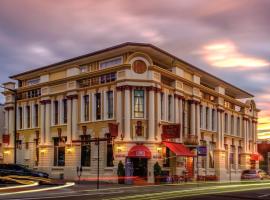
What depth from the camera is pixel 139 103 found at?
50719 mm

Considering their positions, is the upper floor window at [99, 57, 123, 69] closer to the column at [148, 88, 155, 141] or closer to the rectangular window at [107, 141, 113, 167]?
the column at [148, 88, 155, 141]

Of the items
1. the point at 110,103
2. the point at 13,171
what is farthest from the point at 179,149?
the point at 13,171

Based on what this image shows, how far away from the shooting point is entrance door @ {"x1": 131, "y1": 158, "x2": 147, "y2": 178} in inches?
1970

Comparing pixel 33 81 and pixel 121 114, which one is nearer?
pixel 121 114

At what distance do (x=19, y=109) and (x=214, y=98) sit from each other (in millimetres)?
25003

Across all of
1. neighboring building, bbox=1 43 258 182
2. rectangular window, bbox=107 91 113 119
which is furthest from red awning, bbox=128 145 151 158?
rectangular window, bbox=107 91 113 119

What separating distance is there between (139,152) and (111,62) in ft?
35.3

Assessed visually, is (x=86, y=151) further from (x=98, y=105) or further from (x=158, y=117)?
(x=158, y=117)

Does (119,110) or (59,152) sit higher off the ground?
(119,110)

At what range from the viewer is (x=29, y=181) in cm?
4038

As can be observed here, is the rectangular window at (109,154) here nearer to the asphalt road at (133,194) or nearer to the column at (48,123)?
the column at (48,123)

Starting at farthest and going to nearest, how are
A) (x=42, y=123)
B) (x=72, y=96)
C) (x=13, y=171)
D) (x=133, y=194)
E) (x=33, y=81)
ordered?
(x=33, y=81)
(x=42, y=123)
(x=72, y=96)
(x=13, y=171)
(x=133, y=194)

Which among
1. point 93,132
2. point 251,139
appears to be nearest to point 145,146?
point 93,132

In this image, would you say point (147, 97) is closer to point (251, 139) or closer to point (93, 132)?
point (93, 132)
